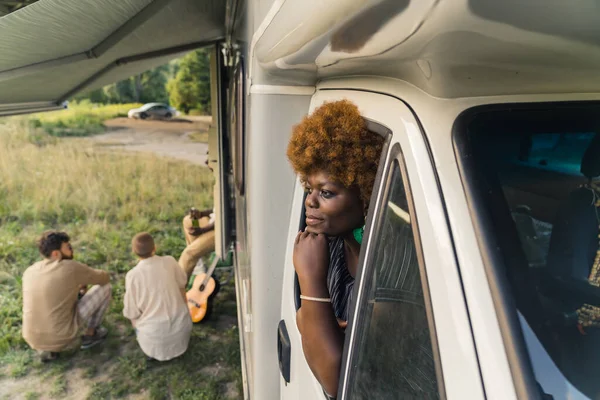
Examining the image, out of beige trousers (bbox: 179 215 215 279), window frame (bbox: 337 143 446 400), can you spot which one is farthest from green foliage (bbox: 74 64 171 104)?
window frame (bbox: 337 143 446 400)

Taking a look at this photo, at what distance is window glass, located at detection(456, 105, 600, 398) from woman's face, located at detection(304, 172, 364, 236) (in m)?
0.53

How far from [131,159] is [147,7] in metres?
8.70

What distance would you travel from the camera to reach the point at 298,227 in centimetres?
169

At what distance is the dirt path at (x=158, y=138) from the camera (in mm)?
13056

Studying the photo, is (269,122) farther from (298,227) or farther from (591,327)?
(591,327)

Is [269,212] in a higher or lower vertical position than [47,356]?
higher

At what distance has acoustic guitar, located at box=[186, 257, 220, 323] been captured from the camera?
4.65m

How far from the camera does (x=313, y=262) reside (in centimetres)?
141

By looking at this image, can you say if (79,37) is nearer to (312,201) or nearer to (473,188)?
(312,201)

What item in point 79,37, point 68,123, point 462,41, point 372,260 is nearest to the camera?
point 462,41

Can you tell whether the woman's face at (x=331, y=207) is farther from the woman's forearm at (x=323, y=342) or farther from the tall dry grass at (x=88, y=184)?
the tall dry grass at (x=88, y=184)

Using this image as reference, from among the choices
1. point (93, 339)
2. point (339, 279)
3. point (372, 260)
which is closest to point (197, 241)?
point (93, 339)

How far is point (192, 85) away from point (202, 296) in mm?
18629

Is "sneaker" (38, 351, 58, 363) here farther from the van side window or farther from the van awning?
the van side window
